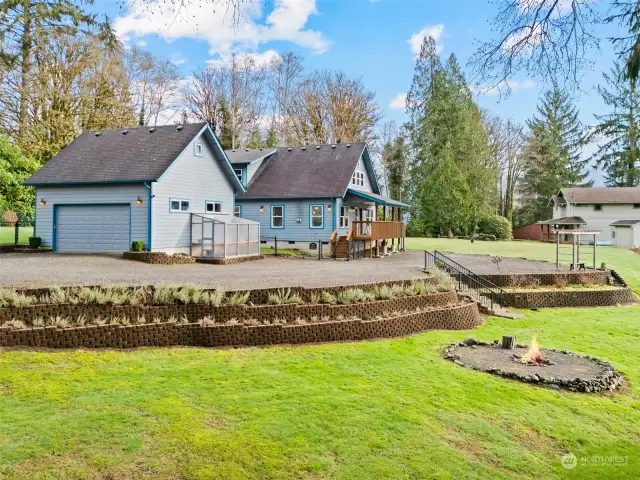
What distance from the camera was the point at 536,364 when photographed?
858 centimetres

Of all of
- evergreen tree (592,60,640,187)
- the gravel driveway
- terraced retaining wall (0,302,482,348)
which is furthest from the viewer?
evergreen tree (592,60,640,187)

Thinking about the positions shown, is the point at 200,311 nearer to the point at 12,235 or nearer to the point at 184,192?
the point at 184,192

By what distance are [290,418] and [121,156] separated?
17.3 m

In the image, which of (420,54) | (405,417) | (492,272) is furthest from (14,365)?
(420,54)

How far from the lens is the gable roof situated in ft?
61.1

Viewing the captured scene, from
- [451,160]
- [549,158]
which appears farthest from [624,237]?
[451,160]

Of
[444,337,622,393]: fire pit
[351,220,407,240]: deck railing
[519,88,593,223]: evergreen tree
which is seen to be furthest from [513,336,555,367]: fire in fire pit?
[519,88,593,223]: evergreen tree

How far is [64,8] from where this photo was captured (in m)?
6.14

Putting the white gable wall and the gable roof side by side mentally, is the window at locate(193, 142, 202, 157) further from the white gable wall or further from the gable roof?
the gable roof

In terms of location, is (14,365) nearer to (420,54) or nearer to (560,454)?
(560,454)

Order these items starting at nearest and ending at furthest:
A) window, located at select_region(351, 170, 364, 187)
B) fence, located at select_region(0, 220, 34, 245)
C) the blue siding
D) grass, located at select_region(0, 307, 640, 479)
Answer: grass, located at select_region(0, 307, 640, 479)
fence, located at select_region(0, 220, 34, 245)
the blue siding
window, located at select_region(351, 170, 364, 187)

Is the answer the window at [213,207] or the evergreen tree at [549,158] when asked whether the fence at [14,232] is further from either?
the evergreen tree at [549,158]

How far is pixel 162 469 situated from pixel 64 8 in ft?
19.0

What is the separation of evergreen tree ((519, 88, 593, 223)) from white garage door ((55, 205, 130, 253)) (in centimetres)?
4256
